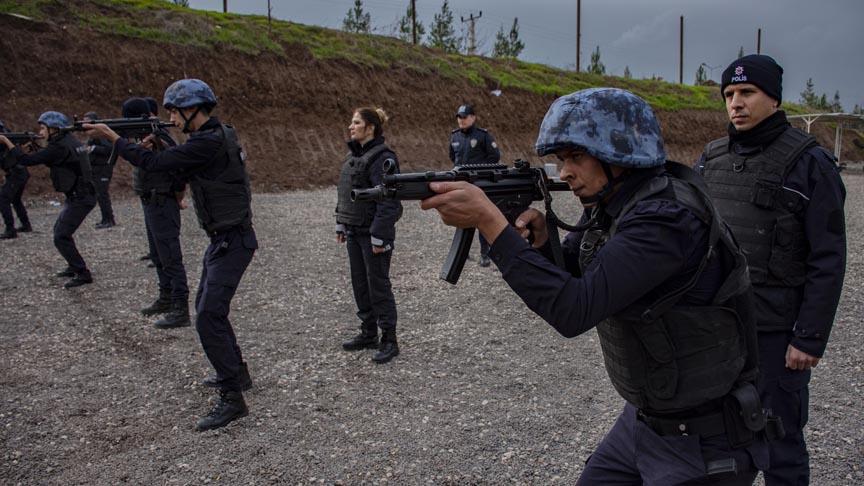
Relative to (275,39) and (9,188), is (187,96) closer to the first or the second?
(9,188)

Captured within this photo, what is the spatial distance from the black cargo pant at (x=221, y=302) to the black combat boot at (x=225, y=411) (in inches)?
2.3

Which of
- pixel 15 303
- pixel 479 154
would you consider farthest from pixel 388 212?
pixel 15 303

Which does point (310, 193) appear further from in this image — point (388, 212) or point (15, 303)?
point (388, 212)

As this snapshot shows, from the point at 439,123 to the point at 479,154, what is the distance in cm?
1674

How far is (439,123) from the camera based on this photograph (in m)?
26.1

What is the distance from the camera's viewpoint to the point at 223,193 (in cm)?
493

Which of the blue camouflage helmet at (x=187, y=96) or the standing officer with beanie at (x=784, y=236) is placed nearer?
the standing officer with beanie at (x=784, y=236)

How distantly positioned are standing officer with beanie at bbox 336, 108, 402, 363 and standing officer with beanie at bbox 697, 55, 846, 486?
3097 millimetres

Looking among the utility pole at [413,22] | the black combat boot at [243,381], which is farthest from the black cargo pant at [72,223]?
the utility pole at [413,22]

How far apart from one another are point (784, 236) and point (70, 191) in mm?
8631

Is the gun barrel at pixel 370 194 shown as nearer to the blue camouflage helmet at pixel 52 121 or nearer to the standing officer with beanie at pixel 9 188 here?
the blue camouflage helmet at pixel 52 121

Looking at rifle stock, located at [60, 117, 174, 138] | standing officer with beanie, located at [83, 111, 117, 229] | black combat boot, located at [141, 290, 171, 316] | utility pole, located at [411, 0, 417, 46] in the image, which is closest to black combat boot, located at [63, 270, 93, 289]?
black combat boot, located at [141, 290, 171, 316]

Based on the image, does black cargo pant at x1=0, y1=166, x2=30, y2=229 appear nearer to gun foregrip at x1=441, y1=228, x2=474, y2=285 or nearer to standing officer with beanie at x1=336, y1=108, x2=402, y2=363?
standing officer with beanie at x1=336, y1=108, x2=402, y2=363

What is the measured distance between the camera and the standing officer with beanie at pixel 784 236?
2.92 m
